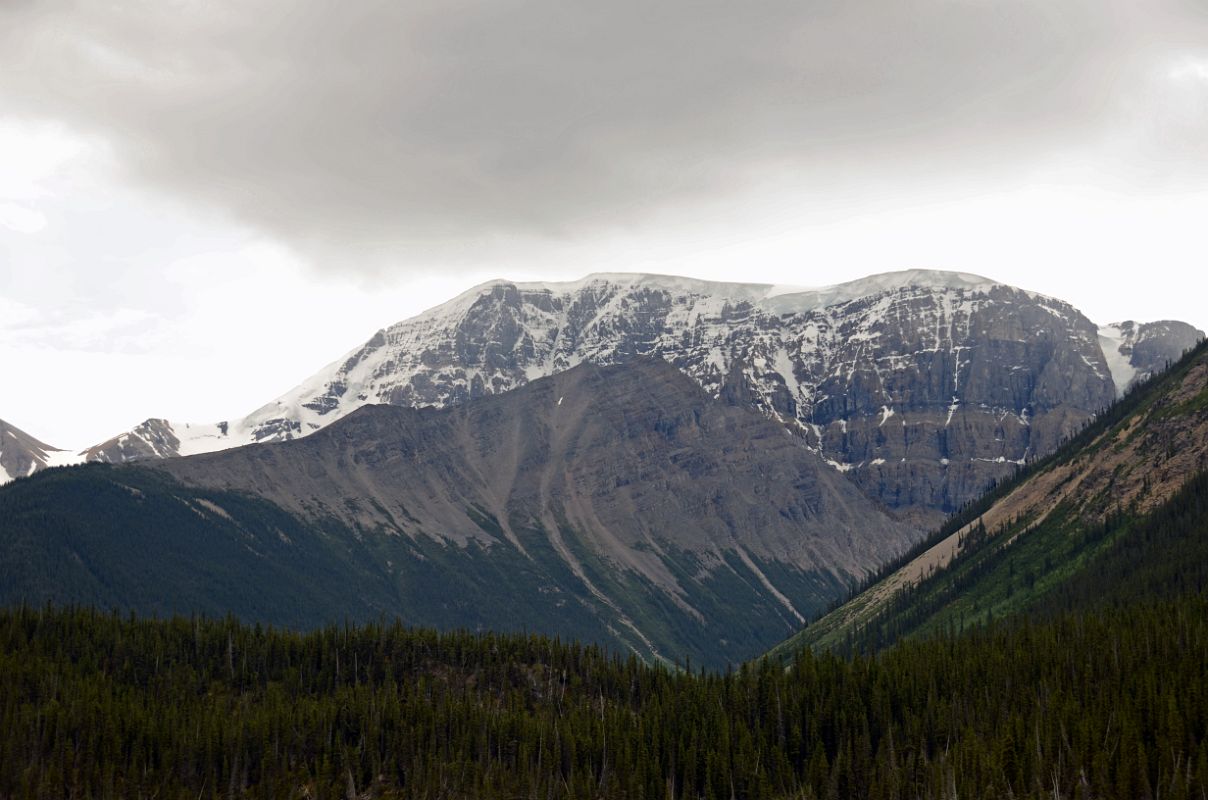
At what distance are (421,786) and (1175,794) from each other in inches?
3600

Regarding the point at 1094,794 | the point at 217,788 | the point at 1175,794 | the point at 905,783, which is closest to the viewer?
the point at 1175,794

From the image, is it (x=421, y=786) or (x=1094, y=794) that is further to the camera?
(x=421, y=786)

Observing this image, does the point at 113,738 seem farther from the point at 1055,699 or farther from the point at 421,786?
the point at 1055,699

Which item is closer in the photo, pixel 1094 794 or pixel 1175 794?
pixel 1175 794

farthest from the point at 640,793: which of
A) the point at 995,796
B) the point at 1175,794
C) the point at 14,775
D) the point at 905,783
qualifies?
the point at 14,775

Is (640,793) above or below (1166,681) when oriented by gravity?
below

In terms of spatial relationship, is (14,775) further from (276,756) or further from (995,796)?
(995,796)

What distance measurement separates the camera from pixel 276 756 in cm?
19700

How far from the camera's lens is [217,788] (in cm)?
19200

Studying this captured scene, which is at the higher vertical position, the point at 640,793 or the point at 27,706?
the point at 27,706

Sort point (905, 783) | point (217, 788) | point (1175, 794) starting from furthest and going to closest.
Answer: point (217, 788) < point (905, 783) < point (1175, 794)

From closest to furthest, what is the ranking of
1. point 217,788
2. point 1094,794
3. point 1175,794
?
point 1175,794 → point 1094,794 → point 217,788

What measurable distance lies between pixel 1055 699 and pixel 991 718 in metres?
9.20

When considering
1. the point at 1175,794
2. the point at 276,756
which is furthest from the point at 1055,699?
the point at 276,756
